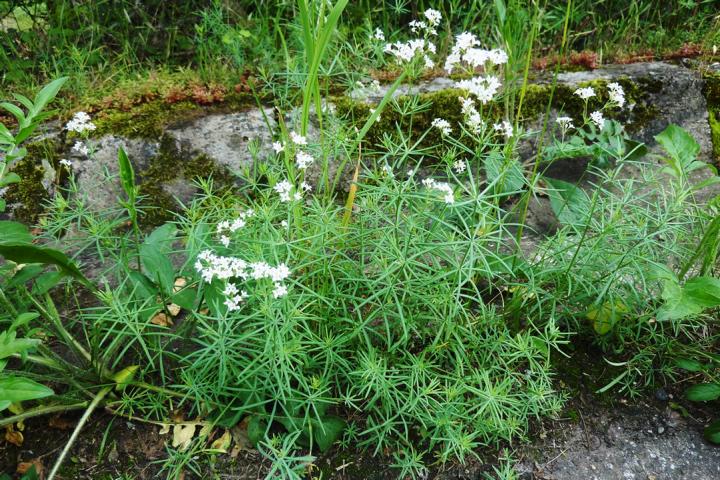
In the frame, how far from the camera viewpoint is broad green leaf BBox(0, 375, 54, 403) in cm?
138

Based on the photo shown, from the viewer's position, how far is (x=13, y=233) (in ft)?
6.16

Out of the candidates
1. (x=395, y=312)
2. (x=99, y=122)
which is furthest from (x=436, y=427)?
(x=99, y=122)

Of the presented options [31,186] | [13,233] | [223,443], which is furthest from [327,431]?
[31,186]

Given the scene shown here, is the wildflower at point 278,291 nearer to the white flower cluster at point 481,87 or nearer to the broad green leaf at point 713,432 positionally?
the white flower cluster at point 481,87

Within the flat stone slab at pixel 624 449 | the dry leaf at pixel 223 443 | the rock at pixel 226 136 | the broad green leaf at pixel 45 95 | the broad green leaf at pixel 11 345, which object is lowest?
the flat stone slab at pixel 624 449

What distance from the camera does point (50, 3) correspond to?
142 inches

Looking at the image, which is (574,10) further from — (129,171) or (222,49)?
(129,171)

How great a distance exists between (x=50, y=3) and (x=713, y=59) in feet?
14.6

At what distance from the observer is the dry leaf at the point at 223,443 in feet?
6.68

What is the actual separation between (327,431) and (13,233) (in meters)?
1.27

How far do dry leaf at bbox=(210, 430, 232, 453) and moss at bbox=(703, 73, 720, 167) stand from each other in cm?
342

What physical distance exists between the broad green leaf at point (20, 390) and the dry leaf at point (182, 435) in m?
0.71

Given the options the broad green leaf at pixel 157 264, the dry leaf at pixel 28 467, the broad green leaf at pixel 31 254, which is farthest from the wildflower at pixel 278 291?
the dry leaf at pixel 28 467

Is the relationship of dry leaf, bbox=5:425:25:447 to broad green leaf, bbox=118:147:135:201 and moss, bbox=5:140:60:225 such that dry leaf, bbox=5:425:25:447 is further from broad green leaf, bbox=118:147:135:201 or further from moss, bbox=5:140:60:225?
moss, bbox=5:140:60:225
